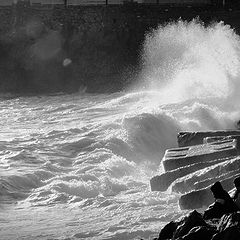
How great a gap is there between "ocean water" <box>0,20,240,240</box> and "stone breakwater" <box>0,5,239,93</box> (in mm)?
825

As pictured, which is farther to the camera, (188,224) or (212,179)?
(212,179)

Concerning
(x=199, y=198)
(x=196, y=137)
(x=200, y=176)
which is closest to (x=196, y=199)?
(x=199, y=198)

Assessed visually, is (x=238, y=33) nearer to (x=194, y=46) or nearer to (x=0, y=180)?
(x=194, y=46)

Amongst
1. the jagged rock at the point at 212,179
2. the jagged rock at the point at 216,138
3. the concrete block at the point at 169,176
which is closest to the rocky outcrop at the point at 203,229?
the jagged rock at the point at 212,179

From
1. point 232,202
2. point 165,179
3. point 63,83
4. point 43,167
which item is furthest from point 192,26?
point 232,202

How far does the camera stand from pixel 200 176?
1295 cm

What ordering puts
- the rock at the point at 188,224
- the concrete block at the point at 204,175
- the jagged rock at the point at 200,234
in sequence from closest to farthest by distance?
the jagged rock at the point at 200,234 < the rock at the point at 188,224 < the concrete block at the point at 204,175

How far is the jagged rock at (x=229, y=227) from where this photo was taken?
843 centimetres

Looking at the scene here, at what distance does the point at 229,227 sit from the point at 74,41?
27.7 m

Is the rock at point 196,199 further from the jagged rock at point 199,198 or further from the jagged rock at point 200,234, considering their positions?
the jagged rock at point 200,234

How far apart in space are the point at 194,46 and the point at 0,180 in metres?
18.4

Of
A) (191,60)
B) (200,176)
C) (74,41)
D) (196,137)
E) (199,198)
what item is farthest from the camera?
(74,41)

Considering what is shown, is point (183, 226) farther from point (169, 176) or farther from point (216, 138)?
point (216, 138)

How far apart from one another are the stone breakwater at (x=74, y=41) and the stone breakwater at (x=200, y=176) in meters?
18.9
